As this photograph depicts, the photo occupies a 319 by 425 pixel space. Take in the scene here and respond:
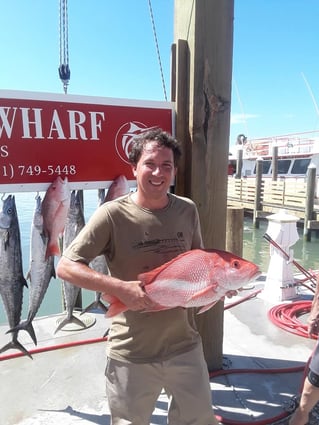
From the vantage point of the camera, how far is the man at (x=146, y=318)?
175 centimetres

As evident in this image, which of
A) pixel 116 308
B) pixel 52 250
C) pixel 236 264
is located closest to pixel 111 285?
pixel 116 308

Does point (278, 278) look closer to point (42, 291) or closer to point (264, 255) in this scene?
point (42, 291)

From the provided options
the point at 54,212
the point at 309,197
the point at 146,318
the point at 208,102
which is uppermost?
the point at 208,102

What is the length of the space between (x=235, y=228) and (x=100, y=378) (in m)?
1.87

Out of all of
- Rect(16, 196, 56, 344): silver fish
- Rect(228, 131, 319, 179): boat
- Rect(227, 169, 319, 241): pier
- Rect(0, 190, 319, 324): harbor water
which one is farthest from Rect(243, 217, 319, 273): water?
Rect(16, 196, 56, 344): silver fish

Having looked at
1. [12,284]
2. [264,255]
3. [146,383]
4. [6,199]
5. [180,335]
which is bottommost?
[264,255]

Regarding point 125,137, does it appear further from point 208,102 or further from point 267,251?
point 267,251

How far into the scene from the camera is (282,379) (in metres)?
2.86

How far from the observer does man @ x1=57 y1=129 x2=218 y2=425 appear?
1749 millimetres

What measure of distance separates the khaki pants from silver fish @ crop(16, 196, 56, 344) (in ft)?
2.44

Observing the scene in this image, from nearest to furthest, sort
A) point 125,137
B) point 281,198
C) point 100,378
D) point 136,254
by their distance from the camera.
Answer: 1. point 136,254
2. point 125,137
3. point 100,378
4. point 281,198

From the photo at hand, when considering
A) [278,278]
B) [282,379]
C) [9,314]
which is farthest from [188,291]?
[278,278]

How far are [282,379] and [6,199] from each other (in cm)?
249

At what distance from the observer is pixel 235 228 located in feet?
11.8
